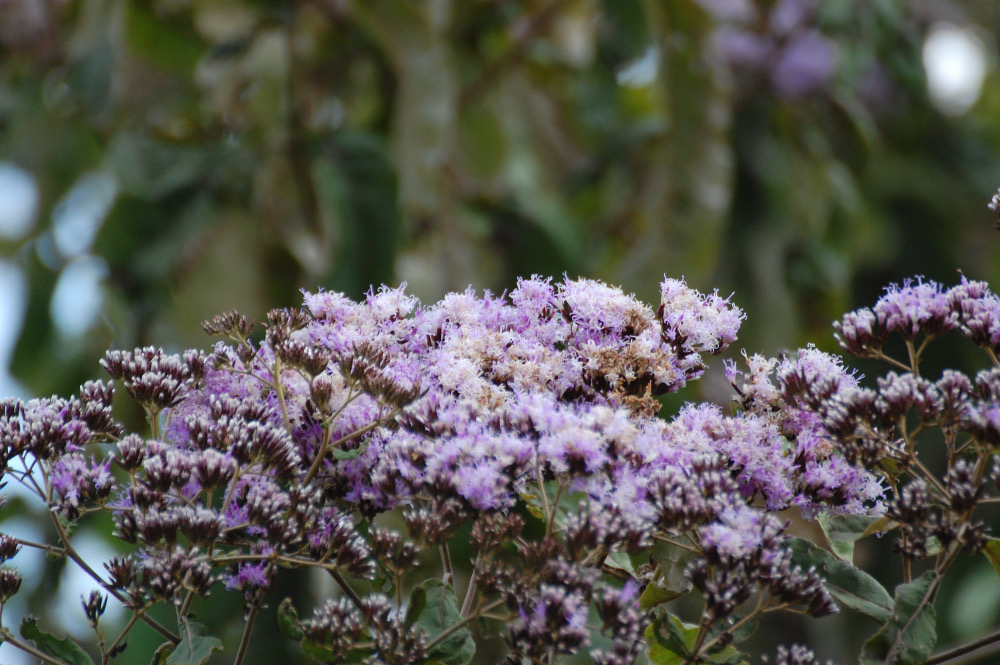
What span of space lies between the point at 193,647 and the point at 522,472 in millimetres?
259

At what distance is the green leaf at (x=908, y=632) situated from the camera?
0.66m

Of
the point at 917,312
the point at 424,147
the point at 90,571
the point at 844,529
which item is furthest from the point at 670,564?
the point at 424,147

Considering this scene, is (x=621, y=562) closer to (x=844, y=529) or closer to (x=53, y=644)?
(x=844, y=529)

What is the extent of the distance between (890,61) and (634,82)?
874 millimetres

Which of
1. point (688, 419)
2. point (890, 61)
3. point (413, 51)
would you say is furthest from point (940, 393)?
point (890, 61)

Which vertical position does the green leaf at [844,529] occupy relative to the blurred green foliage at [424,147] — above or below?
below

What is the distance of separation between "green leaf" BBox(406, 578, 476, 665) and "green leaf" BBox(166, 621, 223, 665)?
0.45 ft

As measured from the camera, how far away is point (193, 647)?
26.3 inches

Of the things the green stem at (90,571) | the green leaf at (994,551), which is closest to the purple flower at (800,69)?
the green leaf at (994,551)

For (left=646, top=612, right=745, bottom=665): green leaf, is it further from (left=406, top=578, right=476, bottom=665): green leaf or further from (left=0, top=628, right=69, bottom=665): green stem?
(left=0, top=628, right=69, bottom=665): green stem

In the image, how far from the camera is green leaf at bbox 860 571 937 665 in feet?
2.17

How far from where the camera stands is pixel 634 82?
11.5 feet

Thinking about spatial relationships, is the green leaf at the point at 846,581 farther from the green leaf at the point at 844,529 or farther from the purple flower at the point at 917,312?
the purple flower at the point at 917,312

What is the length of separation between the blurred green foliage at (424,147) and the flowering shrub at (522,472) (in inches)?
57.7
